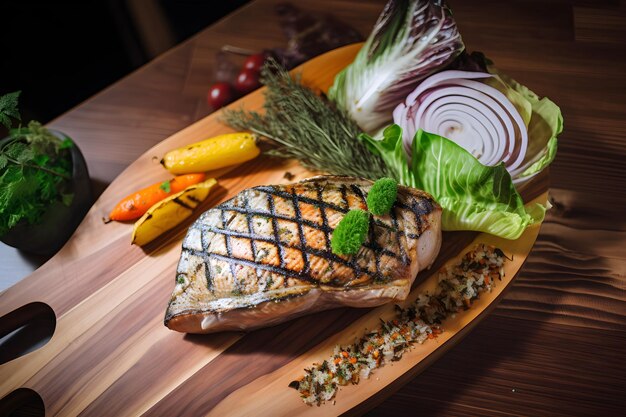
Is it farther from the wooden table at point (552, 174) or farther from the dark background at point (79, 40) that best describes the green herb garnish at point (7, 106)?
the dark background at point (79, 40)

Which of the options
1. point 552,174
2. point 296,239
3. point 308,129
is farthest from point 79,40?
point 552,174

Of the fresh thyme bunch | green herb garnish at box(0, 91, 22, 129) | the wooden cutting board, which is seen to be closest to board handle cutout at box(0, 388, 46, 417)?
the wooden cutting board

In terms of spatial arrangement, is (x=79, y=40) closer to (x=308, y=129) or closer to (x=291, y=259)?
(x=308, y=129)

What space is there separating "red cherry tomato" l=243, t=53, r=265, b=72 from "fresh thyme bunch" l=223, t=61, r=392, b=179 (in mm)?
350

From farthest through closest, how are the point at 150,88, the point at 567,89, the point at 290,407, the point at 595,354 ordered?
1. the point at 150,88
2. the point at 567,89
3. the point at 595,354
4. the point at 290,407

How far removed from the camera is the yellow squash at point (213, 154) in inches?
A: 140

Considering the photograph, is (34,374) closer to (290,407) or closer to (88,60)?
(290,407)

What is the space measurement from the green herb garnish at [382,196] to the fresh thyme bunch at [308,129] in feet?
1.82

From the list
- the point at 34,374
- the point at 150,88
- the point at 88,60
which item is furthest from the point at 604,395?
the point at 88,60

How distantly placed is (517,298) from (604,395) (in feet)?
2.21

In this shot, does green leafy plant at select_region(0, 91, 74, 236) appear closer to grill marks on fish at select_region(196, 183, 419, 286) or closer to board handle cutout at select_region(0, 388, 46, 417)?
board handle cutout at select_region(0, 388, 46, 417)

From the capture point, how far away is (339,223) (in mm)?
2904

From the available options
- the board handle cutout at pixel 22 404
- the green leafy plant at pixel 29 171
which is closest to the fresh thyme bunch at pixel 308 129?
the green leafy plant at pixel 29 171

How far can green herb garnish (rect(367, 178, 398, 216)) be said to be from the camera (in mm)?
2898
